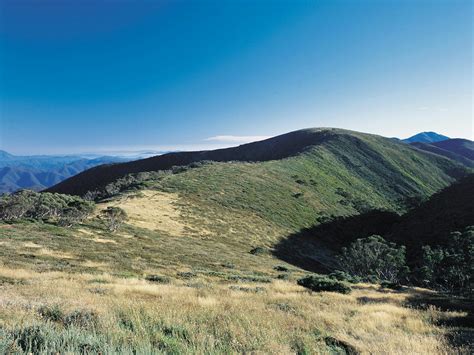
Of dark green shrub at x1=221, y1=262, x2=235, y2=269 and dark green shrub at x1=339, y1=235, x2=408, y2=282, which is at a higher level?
dark green shrub at x1=221, y1=262, x2=235, y2=269

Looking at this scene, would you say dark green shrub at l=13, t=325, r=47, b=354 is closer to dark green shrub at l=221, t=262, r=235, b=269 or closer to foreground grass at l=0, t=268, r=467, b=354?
foreground grass at l=0, t=268, r=467, b=354

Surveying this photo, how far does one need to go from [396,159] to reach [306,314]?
128 meters

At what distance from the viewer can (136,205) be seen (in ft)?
128

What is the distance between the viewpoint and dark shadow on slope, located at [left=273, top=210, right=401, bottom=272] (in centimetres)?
3761

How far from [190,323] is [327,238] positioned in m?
49.7

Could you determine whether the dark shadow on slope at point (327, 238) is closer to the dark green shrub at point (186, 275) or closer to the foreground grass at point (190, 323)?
the dark green shrub at point (186, 275)

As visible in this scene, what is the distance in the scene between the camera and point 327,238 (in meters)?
52.3

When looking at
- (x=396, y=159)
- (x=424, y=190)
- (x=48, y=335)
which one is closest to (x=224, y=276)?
(x=48, y=335)

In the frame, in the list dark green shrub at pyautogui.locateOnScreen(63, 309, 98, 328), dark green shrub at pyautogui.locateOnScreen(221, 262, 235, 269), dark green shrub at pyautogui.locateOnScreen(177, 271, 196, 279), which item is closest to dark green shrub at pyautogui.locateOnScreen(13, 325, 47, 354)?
dark green shrub at pyautogui.locateOnScreen(63, 309, 98, 328)

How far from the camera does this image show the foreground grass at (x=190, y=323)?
15.4ft

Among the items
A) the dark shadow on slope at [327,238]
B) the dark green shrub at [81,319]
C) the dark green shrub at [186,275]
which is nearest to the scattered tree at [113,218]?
the dark green shrub at [186,275]

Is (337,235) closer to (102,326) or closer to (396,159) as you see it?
(102,326)

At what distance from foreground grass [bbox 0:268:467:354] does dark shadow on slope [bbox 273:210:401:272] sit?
2594cm

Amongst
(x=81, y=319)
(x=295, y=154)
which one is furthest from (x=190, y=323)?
(x=295, y=154)
